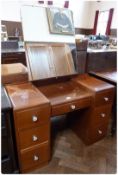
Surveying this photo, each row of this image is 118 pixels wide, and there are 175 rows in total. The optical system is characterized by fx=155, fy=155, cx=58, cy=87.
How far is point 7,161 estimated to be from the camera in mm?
1238

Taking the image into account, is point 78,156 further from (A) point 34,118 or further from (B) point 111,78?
(B) point 111,78

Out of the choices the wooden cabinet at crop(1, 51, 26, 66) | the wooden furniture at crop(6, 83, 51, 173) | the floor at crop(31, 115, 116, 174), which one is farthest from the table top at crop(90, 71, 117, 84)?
the wooden cabinet at crop(1, 51, 26, 66)

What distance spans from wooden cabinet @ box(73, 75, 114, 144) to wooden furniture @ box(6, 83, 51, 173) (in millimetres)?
498

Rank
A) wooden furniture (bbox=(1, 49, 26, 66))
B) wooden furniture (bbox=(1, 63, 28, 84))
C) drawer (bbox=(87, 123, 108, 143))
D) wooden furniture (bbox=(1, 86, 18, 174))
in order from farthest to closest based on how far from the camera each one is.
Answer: wooden furniture (bbox=(1, 49, 26, 66))
drawer (bbox=(87, 123, 108, 143))
wooden furniture (bbox=(1, 63, 28, 84))
wooden furniture (bbox=(1, 86, 18, 174))

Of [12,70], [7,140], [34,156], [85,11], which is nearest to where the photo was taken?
[7,140]

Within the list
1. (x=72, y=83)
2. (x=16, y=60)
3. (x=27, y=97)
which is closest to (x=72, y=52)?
(x=72, y=83)

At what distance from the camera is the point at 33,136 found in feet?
4.13

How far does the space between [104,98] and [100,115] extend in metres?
0.20

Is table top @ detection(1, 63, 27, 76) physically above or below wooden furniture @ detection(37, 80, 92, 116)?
above

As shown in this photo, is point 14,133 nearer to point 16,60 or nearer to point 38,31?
point 38,31

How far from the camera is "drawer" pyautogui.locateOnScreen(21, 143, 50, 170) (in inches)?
51.4

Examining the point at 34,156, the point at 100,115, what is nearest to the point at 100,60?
the point at 100,115

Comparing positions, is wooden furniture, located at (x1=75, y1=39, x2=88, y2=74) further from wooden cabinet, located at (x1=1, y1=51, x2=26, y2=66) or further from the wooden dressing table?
wooden cabinet, located at (x1=1, y1=51, x2=26, y2=66)

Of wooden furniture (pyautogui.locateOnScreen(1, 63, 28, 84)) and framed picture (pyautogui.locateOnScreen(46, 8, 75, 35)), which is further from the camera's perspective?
framed picture (pyautogui.locateOnScreen(46, 8, 75, 35))
